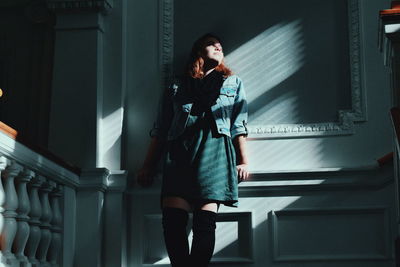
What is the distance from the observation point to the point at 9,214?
344cm

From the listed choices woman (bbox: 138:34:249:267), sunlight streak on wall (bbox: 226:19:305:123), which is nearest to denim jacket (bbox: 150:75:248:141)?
woman (bbox: 138:34:249:267)

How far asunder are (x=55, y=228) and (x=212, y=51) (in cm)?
123

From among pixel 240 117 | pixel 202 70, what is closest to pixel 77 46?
pixel 202 70

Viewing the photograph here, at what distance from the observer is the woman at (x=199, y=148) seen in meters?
4.02

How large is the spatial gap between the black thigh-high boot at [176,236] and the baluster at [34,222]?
0.63 metres

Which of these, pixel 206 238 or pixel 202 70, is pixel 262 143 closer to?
pixel 202 70

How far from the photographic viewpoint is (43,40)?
191 inches

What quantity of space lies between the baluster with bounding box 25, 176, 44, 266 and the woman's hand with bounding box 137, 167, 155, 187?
77 centimetres

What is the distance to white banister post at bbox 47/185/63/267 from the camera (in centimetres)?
408

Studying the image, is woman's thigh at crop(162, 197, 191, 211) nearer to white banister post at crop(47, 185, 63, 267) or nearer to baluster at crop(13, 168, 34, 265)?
white banister post at crop(47, 185, 63, 267)

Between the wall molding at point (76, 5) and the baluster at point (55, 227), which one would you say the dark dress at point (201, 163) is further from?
the wall molding at point (76, 5)

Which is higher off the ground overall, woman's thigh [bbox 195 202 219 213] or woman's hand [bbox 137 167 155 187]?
woman's hand [bbox 137 167 155 187]

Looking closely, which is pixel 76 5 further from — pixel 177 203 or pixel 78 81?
pixel 177 203

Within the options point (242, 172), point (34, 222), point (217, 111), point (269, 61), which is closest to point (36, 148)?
point (34, 222)
